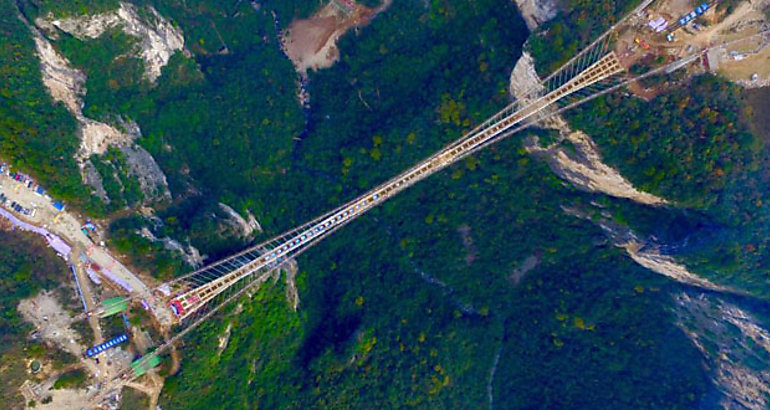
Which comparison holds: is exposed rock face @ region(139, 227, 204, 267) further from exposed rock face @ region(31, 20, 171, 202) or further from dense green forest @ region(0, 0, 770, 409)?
exposed rock face @ region(31, 20, 171, 202)

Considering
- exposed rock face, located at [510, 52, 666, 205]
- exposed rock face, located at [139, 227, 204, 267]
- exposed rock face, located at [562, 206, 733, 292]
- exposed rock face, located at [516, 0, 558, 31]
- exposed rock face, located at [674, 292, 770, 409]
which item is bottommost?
exposed rock face, located at [674, 292, 770, 409]

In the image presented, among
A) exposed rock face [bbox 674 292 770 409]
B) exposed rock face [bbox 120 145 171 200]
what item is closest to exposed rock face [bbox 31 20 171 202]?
exposed rock face [bbox 120 145 171 200]

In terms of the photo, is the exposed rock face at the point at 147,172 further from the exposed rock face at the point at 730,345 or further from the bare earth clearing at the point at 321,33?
the exposed rock face at the point at 730,345

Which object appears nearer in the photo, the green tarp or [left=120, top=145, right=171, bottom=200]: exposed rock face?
the green tarp

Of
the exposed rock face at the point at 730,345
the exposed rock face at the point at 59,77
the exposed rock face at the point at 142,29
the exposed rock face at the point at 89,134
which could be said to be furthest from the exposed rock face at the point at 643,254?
the exposed rock face at the point at 59,77

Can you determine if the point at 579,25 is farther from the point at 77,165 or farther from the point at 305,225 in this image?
the point at 77,165
